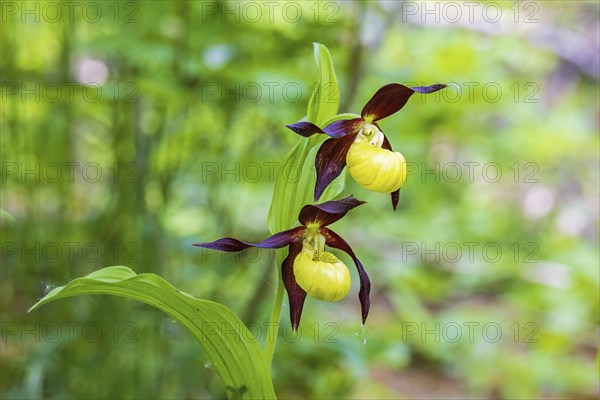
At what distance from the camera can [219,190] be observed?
66.1 inches

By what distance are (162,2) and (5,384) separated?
3.31ft

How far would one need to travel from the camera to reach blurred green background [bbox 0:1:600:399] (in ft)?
3.83

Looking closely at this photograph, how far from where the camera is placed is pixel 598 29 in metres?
3.67

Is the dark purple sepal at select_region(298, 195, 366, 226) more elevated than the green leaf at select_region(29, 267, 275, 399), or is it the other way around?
the dark purple sepal at select_region(298, 195, 366, 226)

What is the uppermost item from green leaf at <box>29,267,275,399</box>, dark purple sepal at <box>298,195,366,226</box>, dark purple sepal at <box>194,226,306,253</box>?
dark purple sepal at <box>298,195,366,226</box>

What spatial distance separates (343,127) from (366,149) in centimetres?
3

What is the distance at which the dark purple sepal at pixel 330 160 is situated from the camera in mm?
580

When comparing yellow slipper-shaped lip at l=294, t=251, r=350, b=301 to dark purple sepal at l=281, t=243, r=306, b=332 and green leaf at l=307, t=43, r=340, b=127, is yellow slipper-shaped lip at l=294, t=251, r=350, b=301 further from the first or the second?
green leaf at l=307, t=43, r=340, b=127

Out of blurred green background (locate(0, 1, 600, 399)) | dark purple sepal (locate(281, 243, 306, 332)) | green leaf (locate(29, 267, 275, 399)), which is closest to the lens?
green leaf (locate(29, 267, 275, 399))

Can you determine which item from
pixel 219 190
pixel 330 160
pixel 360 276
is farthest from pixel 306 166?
pixel 219 190

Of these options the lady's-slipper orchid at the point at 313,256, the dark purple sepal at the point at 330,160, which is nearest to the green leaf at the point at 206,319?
the lady's-slipper orchid at the point at 313,256

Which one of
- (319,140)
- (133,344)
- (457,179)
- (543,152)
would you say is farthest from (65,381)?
(457,179)

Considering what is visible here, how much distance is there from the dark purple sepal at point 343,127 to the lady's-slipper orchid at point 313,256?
67 mm

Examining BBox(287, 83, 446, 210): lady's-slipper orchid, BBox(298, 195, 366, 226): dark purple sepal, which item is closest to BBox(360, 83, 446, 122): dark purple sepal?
BBox(287, 83, 446, 210): lady's-slipper orchid
